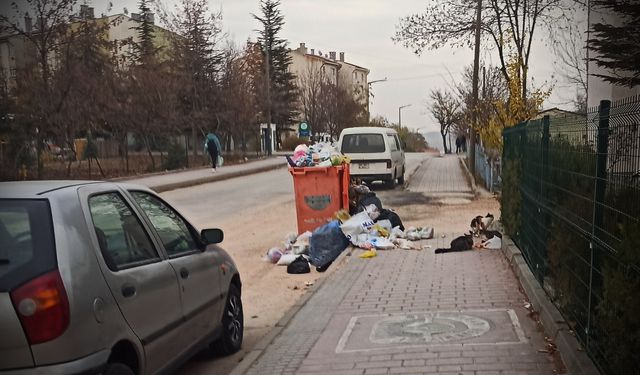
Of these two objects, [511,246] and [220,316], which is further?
[511,246]

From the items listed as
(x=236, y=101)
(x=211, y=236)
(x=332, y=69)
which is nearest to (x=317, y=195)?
(x=211, y=236)

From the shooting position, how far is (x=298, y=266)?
9727mm

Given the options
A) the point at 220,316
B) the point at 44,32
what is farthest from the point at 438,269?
the point at 44,32

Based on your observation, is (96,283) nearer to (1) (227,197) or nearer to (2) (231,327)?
(2) (231,327)

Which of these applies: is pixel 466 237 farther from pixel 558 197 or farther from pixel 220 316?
pixel 220 316

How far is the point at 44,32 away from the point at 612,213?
25252mm

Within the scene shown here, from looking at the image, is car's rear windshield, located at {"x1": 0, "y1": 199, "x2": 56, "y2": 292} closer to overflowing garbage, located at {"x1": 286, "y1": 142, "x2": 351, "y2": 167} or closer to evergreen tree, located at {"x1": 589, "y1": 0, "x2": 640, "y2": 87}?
overflowing garbage, located at {"x1": 286, "y1": 142, "x2": 351, "y2": 167}

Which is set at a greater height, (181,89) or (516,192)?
(181,89)

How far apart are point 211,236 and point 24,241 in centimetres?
Result: 204

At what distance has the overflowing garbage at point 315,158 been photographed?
12.3 metres

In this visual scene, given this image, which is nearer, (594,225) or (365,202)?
(594,225)

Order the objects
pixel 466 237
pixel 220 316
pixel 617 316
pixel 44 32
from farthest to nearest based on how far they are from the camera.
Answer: pixel 44 32 < pixel 466 237 < pixel 220 316 < pixel 617 316

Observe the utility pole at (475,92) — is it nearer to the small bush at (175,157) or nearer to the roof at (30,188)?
the small bush at (175,157)

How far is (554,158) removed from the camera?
600cm
